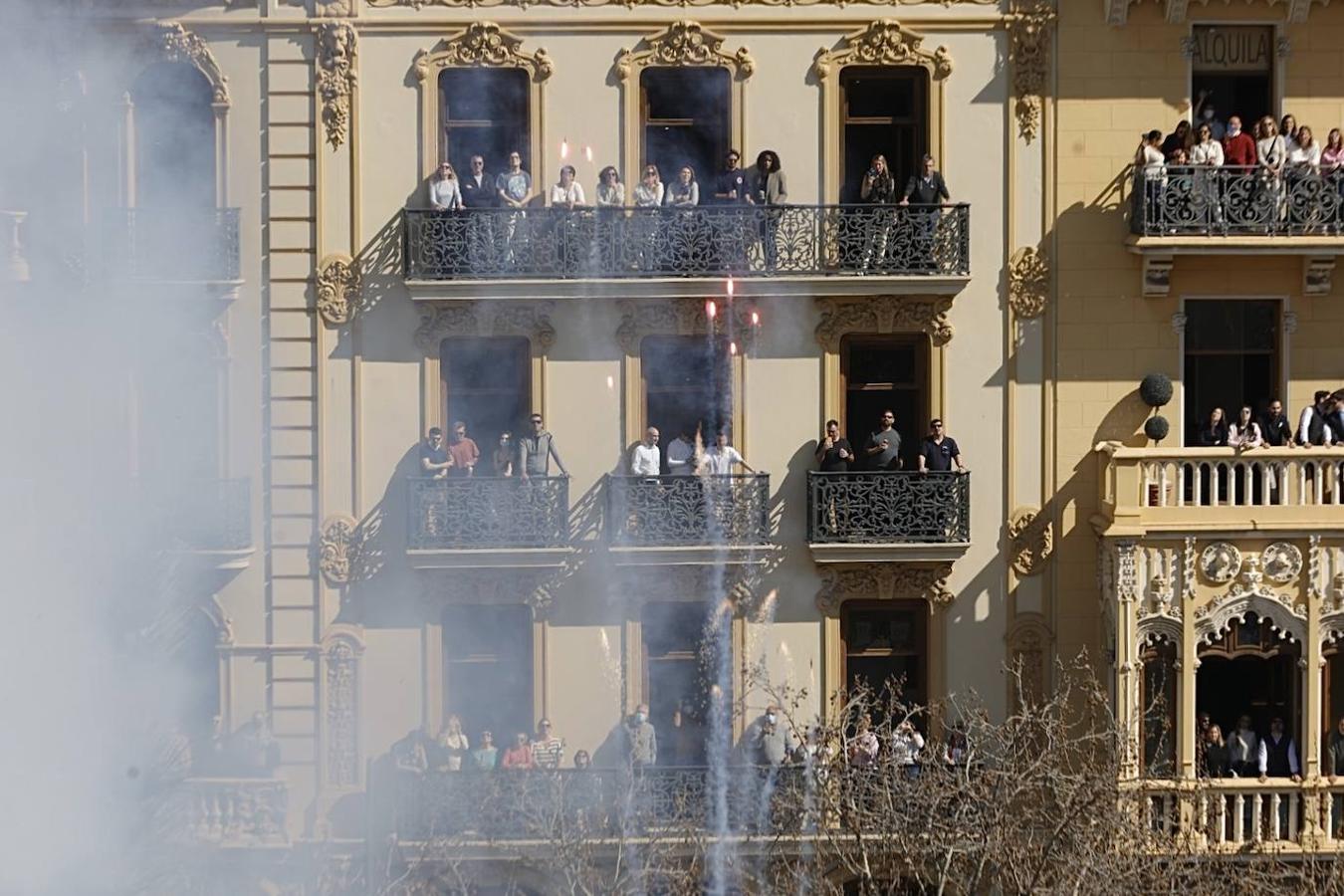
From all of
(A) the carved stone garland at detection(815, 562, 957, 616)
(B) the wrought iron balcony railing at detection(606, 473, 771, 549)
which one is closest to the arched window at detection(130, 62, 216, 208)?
(B) the wrought iron balcony railing at detection(606, 473, 771, 549)

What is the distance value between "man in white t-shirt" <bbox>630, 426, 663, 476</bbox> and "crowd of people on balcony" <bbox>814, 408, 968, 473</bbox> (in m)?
2.05

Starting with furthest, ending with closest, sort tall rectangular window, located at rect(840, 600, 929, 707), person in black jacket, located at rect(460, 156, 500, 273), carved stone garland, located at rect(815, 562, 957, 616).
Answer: tall rectangular window, located at rect(840, 600, 929, 707), carved stone garland, located at rect(815, 562, 957, 616), person in black jacket, located at rect(460, 156, 500, 273)

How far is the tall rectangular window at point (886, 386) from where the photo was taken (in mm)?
35531

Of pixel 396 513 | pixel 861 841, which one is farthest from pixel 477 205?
pixel 861 841

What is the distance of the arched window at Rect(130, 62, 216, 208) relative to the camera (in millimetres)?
34875

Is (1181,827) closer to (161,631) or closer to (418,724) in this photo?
(418,724)

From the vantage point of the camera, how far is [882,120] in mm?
35312

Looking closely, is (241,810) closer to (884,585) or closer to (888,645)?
(888,645)

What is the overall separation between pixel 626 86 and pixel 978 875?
10933mm

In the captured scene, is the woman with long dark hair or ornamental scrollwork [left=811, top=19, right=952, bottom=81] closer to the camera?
the woman with long dark hair

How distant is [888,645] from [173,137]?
36.6 ft

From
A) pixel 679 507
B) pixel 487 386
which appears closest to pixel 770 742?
pixel 679 507

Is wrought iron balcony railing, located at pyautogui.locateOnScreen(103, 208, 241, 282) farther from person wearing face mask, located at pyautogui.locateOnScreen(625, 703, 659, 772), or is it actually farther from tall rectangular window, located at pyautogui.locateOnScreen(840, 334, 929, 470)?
tall rectangular window, located at pyautogui.locateOnScreen(840, 334, 929, 470)

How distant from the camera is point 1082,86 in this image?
35031mm
